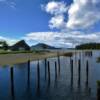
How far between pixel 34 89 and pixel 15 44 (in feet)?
294

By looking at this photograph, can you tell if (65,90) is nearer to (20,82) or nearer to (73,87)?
(73,87)

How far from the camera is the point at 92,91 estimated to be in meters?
25.2

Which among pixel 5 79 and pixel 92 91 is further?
pixel 5 79

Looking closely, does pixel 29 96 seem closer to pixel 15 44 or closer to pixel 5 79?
pixel 5 79

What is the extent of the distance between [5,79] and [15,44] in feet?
275

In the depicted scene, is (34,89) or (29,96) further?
(34,89)

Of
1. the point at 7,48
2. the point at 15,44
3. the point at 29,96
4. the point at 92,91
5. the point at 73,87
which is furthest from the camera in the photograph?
the point at 15,44

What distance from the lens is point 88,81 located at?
1249 inches

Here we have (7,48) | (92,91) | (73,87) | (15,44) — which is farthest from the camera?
(15,44)

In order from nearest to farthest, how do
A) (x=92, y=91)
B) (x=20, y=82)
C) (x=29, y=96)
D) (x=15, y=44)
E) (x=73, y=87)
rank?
(x=29, y=96) < (x=92, y=91) < (x=73, y=87) < (x=20, y=82) < (x=15, y=44)

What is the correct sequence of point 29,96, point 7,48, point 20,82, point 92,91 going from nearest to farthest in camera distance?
1. point 29,96
2. point 92,91
3. point 20,82
4. point 7,48

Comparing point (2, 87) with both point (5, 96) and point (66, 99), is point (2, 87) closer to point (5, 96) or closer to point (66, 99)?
point (5, 96)

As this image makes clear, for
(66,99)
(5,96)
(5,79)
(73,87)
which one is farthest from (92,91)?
(5,79)

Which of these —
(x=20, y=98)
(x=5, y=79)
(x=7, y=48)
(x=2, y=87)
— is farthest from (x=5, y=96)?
(x=7, y=48)
